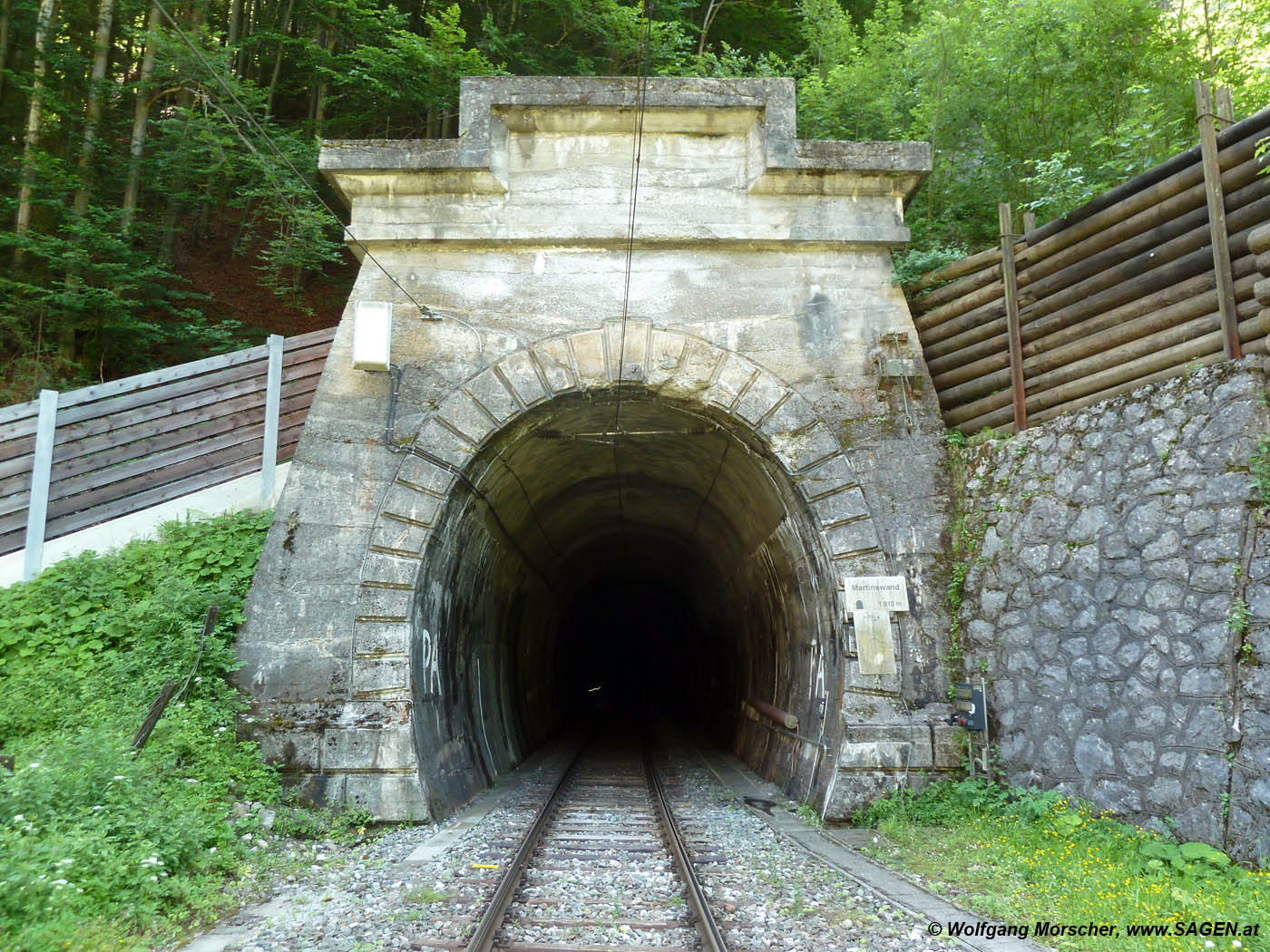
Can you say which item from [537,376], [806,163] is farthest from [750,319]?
[537,376]

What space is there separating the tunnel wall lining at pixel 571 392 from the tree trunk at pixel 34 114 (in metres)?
10.3

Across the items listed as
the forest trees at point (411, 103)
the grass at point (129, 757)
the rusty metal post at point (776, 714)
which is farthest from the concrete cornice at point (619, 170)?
the rusty metal post at point (776, 714)

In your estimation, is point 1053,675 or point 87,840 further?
point 1053,675

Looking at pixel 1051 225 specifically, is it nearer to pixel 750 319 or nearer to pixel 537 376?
pixel 750 319

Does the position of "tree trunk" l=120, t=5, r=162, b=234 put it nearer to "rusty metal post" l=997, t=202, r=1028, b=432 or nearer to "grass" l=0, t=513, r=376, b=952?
"grass" l=0, t=513, r=376, b=952

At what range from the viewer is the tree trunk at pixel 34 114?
13.5 meters

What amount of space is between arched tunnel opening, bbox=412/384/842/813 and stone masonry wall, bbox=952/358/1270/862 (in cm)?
161

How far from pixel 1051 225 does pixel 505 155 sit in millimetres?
5282

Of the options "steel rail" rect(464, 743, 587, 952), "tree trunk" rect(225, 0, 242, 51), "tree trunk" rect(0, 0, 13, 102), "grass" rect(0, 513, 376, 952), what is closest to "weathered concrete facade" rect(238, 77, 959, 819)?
"grass" rect(0, 513, 376, 952)

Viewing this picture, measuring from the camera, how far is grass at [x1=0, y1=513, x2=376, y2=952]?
4301 mm

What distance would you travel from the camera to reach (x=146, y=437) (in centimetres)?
870

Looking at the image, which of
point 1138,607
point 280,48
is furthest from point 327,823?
point 280,48

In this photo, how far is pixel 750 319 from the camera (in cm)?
827

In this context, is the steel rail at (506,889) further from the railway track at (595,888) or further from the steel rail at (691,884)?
the steel rail at (691,884)
